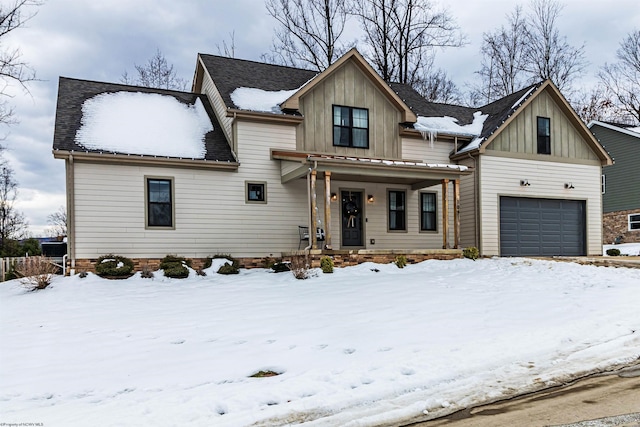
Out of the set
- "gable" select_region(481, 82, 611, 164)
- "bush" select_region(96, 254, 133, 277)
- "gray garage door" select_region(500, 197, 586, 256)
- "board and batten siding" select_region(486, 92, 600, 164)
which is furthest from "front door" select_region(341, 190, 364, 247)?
"bush" select_region(96, 254, 133, 277)

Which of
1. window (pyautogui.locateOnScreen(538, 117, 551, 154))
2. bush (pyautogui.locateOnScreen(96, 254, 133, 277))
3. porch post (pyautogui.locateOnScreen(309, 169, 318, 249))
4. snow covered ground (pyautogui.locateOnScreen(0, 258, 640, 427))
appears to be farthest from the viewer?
window (pyautogui.locateOnScreen(538, 117, 551, 154))

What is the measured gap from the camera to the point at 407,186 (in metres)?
15.9

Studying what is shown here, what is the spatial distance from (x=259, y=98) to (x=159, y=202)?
14.2 ft

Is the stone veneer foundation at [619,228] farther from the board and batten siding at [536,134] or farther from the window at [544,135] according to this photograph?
the window at [544,135]

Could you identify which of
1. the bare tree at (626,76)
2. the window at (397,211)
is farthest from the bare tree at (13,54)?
the bare tree at (626,76)

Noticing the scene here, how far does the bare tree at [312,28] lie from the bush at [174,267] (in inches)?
634

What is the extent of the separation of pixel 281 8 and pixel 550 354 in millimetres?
25067

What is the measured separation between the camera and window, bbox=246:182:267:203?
14122 millimetres

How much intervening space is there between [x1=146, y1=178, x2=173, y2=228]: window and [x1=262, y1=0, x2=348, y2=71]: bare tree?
48.9 feet

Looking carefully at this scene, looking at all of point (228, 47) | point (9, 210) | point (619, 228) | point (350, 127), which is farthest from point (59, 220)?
point (619, 228)

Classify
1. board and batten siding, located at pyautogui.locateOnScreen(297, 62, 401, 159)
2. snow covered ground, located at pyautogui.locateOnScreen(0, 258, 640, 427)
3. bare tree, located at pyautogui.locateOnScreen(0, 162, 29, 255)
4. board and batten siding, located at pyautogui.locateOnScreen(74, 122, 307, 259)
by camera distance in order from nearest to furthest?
snow covered ground, located at pyautogui.locateOnScreen(0, 258, 640, 427)
board and batten siding, located at pyautogui.locateOnScreen(74, 122, 307, 259)
board and batten siding, located at pyautogui.locateOnScreen(297, 62, 401, 159)
bare tree, located at pyautogui.locateOnScreen(0, 162, 29, 255)

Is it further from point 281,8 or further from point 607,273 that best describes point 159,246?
point 281,8

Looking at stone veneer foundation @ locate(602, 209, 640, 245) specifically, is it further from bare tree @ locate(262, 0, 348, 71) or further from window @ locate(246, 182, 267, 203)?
window @ locate(246, 182, 267, 203)

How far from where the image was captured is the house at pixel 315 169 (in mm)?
12883
